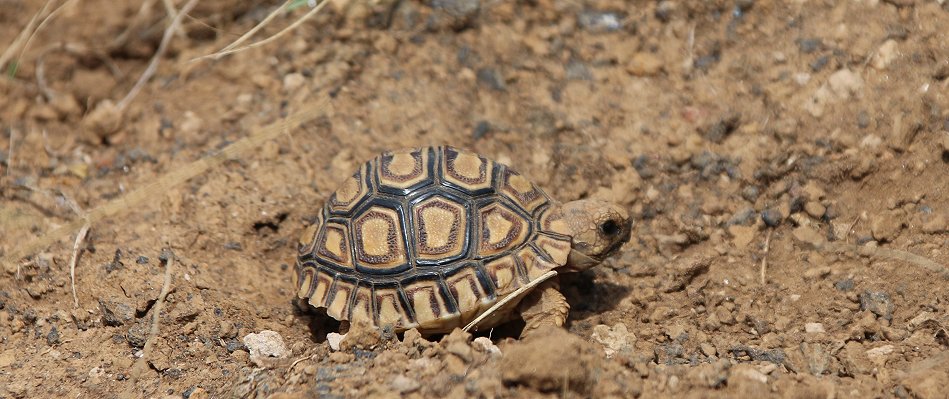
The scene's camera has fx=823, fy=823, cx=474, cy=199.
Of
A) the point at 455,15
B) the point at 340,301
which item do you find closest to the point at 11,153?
the point at 340,301

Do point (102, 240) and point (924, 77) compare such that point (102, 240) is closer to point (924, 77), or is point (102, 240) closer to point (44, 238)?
point (44, 238)

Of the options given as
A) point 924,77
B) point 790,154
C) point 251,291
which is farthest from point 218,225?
point 924,77

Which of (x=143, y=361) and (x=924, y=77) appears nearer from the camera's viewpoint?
(x=143, y=361)

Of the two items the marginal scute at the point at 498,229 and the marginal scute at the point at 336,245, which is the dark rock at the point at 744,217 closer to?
the marginal scute at the point at 498,229

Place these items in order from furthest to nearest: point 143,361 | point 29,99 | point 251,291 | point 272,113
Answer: point 29,99 → point 272,113 → point 251,291 → point 143,361

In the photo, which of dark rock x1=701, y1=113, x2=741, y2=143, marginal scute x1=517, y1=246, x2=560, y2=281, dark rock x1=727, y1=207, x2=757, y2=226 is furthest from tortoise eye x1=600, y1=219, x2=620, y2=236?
dark rock x1=701, y1=113, x2=741, y2=143

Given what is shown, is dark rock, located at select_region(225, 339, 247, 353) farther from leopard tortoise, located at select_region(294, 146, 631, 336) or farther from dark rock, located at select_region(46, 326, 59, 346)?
dark rock, located at select_region(46, 326, 59, 346)

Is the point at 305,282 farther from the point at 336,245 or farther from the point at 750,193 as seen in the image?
the point at 750,193
